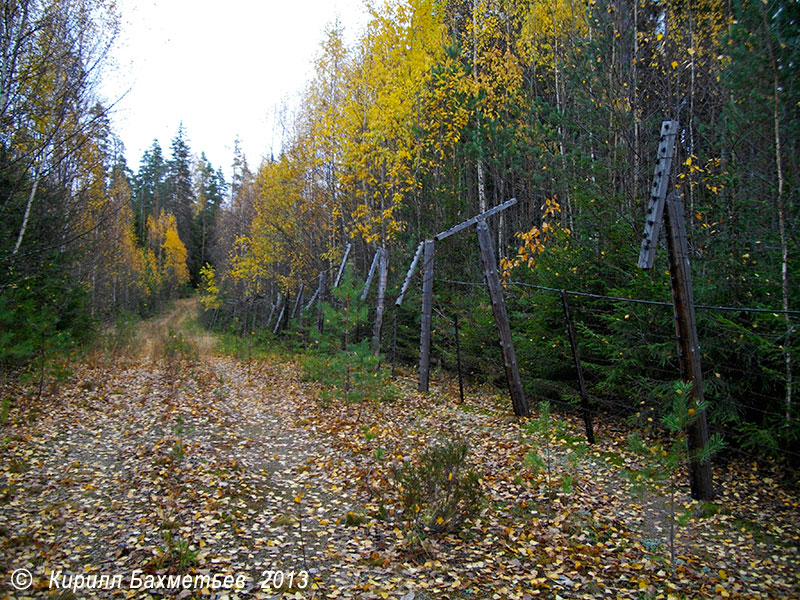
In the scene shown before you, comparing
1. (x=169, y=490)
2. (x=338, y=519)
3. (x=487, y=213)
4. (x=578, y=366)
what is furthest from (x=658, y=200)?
(x=169, y=490)

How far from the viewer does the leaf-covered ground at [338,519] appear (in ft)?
11.3

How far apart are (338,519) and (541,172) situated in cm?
966

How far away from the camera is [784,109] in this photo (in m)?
5.15

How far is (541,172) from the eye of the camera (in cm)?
1147

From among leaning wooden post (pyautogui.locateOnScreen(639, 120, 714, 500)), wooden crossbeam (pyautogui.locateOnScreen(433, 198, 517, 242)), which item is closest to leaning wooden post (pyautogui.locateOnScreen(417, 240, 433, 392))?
wooden crossbeam (pyautogui.locateOnScreen(433, 198, 517, 242))

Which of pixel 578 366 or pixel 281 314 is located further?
pixel 281 314

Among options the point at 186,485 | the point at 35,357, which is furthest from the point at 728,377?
the point at 35,357

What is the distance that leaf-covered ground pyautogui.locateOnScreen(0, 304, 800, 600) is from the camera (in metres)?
3.45

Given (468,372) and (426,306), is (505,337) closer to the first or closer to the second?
(426,306)

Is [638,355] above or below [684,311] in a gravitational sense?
below

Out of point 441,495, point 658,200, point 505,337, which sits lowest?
point 441,495

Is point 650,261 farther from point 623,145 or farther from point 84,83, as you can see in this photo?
point 84,83

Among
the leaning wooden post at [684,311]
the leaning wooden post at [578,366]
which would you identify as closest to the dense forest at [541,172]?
the leaning wooden post at [578,366]

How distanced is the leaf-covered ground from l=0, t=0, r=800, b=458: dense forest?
122 centimetres
